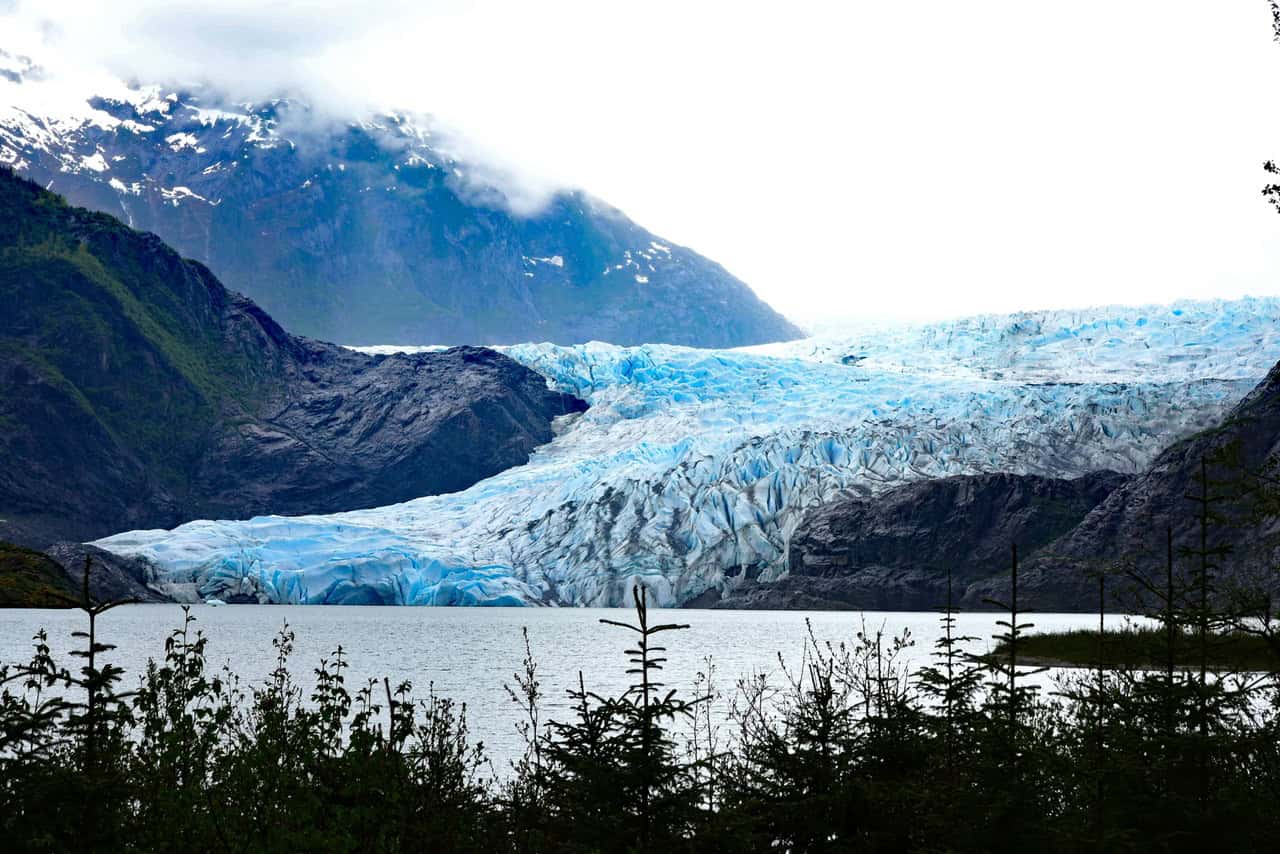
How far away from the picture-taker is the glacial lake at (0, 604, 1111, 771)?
42.8m

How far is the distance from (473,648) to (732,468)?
226 feet

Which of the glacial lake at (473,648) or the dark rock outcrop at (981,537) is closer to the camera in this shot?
the glacial lake at (473,648)

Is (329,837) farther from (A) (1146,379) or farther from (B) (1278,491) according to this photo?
(A) (1146,379)

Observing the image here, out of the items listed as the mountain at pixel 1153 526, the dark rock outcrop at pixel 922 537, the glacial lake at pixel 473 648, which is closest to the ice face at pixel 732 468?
the dark rock outcrop at pixel 922 537

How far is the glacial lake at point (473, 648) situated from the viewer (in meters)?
42.8

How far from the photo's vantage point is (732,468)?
444 feet

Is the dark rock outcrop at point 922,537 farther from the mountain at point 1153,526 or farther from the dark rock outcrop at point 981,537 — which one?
the mountain at point 1153,526

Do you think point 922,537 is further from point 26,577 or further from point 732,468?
point 26,577

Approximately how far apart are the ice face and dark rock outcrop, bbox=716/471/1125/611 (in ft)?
9.57

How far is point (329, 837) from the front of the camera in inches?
375

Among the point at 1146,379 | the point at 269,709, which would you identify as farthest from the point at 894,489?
the point at 269,709

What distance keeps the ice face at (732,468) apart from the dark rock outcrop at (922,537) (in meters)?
2.92

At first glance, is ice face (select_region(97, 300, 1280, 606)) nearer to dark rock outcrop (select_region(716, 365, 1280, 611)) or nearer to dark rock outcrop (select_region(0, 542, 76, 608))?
dark rock outcrop (select_region(716, 365, 1280, 611))

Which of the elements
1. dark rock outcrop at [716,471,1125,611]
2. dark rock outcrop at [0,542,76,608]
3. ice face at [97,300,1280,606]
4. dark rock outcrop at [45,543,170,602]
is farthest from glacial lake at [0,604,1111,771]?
dark rock outcrop at [716,471,1125,611]
